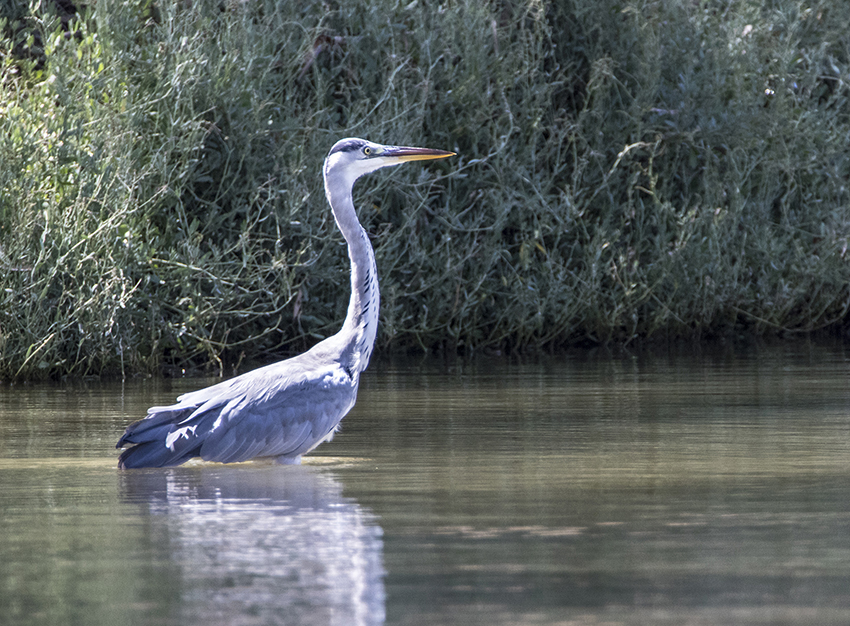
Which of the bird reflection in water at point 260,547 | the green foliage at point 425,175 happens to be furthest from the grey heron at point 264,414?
the green foliage at point 425,175

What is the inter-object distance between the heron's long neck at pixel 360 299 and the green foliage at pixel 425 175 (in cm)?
335

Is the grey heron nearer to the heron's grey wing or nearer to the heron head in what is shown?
the heron's grey wing

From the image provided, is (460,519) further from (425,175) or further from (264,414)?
(425,175)

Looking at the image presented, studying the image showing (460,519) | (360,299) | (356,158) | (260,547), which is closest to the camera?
(260,547)

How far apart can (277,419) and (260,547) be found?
2094mm

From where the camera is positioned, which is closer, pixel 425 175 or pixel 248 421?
pixel 248 421

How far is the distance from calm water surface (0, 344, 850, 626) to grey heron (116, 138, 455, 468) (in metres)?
0.13

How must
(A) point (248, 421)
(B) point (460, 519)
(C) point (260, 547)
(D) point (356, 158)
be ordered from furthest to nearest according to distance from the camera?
(D) point (356, 158), (A) point (248, 421), (B) point (460, 519), (C) point (260, 547)

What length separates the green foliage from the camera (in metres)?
11.8

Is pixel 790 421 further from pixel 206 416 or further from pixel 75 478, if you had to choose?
pixel 75 478

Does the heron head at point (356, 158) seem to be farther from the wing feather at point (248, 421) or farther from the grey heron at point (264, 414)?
the wing feather at point (248, 421)

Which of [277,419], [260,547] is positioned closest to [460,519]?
[260,547]

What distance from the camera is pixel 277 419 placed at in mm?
7324

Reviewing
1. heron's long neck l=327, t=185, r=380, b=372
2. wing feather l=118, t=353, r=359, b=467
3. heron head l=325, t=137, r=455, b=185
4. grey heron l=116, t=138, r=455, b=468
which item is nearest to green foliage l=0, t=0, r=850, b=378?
heron head l=325, t=137, r=455, b=185
